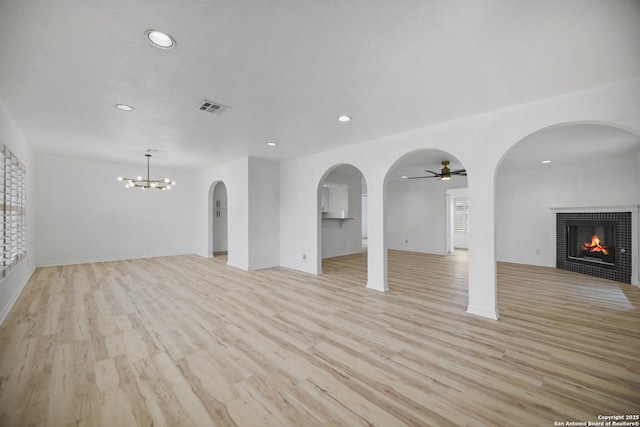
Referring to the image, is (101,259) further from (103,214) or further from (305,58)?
(305,58)

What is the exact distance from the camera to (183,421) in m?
1.65

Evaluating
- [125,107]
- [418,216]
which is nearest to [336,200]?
[418,216]

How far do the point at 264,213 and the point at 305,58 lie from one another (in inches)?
177

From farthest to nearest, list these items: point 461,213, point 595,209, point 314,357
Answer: point 461,213 < point 595,209 < point 314,357

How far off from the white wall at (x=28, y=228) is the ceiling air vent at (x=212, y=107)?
2.43 metres

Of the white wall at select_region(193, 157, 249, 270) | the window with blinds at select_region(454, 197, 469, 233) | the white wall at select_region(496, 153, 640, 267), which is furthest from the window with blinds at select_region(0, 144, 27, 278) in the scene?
the window with blinds at select_region(454, 197, 469, 233)

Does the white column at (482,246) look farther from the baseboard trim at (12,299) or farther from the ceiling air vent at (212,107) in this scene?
the baseboard trim at (12,299)

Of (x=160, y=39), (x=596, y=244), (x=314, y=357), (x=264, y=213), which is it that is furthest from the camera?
(x=264, y=213)

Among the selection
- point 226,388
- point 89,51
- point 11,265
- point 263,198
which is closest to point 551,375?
point 226,388

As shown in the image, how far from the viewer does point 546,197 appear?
6.62 metres

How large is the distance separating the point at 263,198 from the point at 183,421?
501 centimetres

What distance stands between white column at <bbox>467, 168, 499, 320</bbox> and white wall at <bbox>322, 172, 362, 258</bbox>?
5102 millimetres

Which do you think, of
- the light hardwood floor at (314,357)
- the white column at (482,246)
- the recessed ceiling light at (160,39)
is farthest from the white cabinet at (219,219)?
the white column at (482,246)

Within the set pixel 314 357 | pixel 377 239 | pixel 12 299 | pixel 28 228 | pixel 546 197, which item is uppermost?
pixel 546 197
